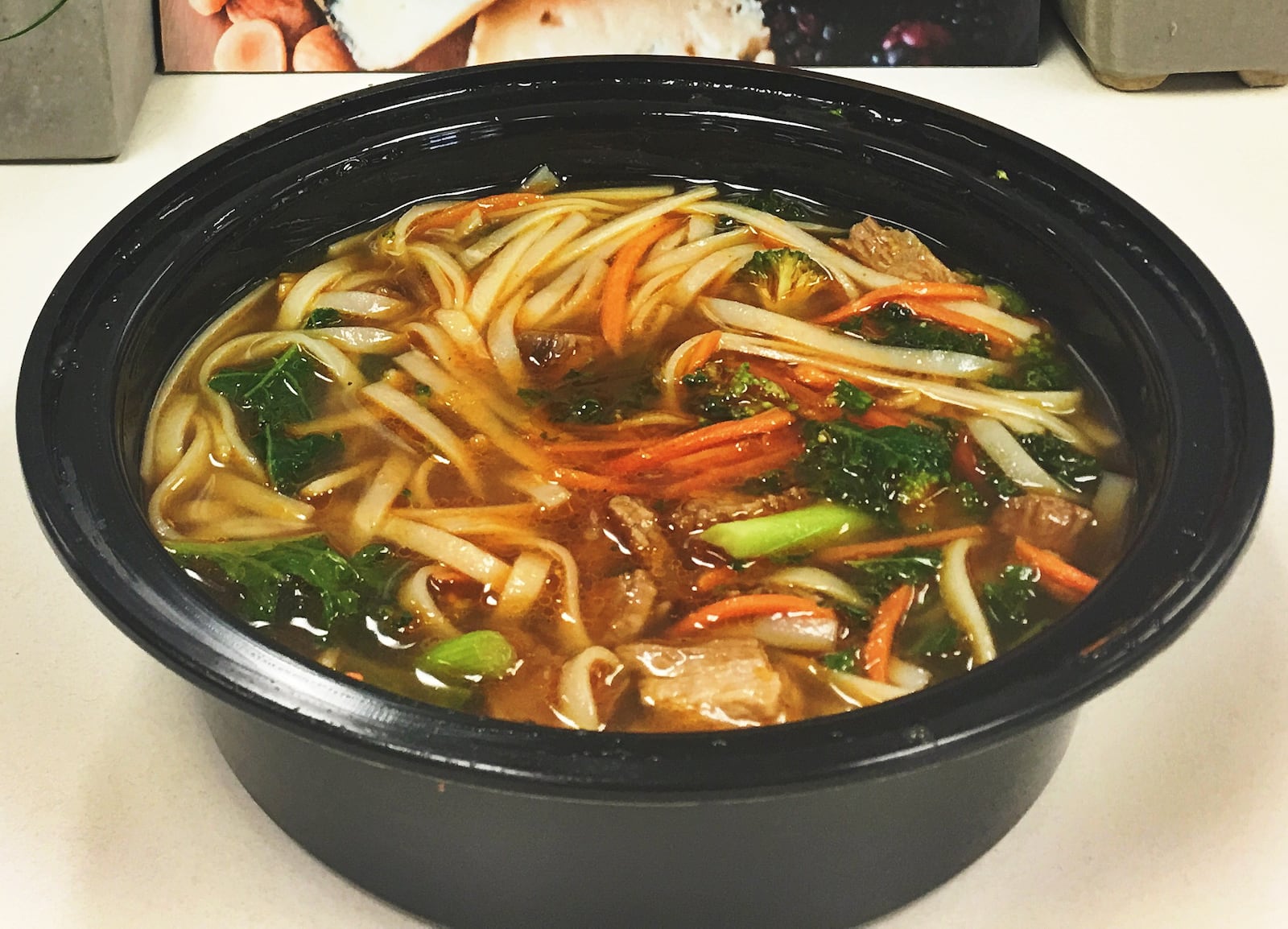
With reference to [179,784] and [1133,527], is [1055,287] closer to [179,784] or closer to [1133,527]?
[1133,527]

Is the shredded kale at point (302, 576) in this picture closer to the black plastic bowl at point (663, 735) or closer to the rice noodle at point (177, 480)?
the rice noodle at point (177, 480)

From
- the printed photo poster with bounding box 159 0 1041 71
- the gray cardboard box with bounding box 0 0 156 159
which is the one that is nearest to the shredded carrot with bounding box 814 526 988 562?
the printed photo poster with bounding box 159 0 1041 71

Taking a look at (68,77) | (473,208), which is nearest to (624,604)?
(473,208)

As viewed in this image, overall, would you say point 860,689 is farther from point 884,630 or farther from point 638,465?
point 638,465

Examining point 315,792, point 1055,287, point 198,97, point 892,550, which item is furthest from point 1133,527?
point 198,97

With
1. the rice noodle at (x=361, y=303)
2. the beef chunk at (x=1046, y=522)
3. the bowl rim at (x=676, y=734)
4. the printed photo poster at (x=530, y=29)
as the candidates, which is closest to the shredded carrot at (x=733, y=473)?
the beef chunk at (x=1046, y=522)

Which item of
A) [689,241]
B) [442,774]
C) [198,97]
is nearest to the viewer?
[442,774]
